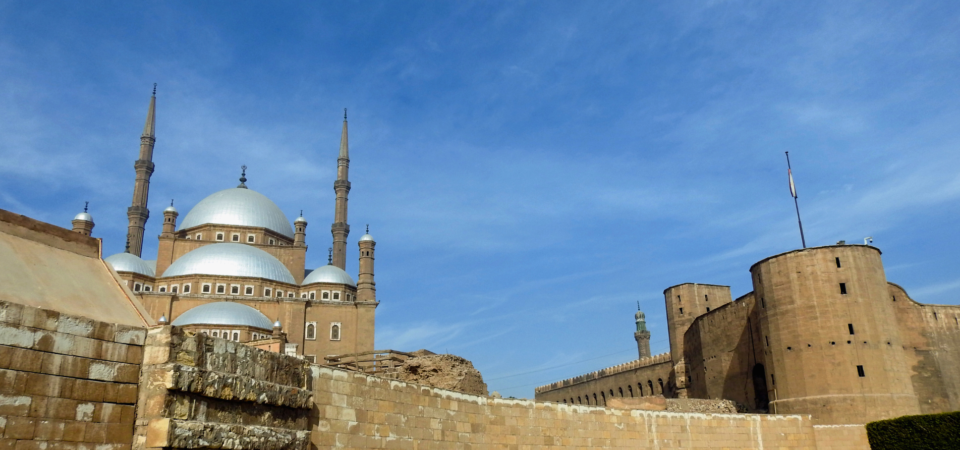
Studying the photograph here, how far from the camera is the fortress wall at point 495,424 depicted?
991 centimetres

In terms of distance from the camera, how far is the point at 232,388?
7.64 m

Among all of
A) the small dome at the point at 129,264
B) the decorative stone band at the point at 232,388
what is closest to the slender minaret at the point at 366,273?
A: the small dome at the point at 129,264

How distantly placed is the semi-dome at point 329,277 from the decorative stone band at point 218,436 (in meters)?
34.7

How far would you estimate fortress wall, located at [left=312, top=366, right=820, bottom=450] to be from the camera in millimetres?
9906

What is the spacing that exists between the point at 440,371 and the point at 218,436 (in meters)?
9.01

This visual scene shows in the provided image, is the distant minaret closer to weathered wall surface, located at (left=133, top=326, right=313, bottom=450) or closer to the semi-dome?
the semi-dome

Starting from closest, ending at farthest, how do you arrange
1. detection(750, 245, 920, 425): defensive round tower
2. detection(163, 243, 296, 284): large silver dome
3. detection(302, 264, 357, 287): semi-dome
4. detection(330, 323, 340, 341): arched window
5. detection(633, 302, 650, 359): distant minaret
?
detection(750, 245, 920, 425): defensive round tower, detection(163, 243, 296, 284): large silver dome, detection(330, 323, 340, 341): arched window, detection(302, 264, 357, 287): semi-dome, detection(633, 302, 650, 359): distant minaret

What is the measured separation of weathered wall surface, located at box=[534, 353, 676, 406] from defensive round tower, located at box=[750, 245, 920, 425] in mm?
10502

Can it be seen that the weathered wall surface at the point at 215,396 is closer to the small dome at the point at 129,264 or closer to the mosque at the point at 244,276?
the mosque at the point at 244,276

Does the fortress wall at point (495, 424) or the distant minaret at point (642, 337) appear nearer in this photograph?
the fortress wall at point (495, 424)

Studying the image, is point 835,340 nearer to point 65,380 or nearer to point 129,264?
point 65,380

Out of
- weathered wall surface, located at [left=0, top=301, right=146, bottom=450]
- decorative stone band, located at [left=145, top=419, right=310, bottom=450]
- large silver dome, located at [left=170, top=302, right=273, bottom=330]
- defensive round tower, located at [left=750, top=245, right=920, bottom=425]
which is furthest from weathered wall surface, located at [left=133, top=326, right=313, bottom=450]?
large silver dome, located at [left=170, top=302, right=273, bottom=330]

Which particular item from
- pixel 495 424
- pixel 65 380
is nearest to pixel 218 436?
pixel 65 380

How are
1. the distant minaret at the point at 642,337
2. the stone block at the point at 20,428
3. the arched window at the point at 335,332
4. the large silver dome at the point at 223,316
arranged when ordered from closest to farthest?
the stone block at the point at 20,428, the large silver dome at the point at 223,316, the arched window at the point at 335,332, the distant minaret at the point at 642,337
